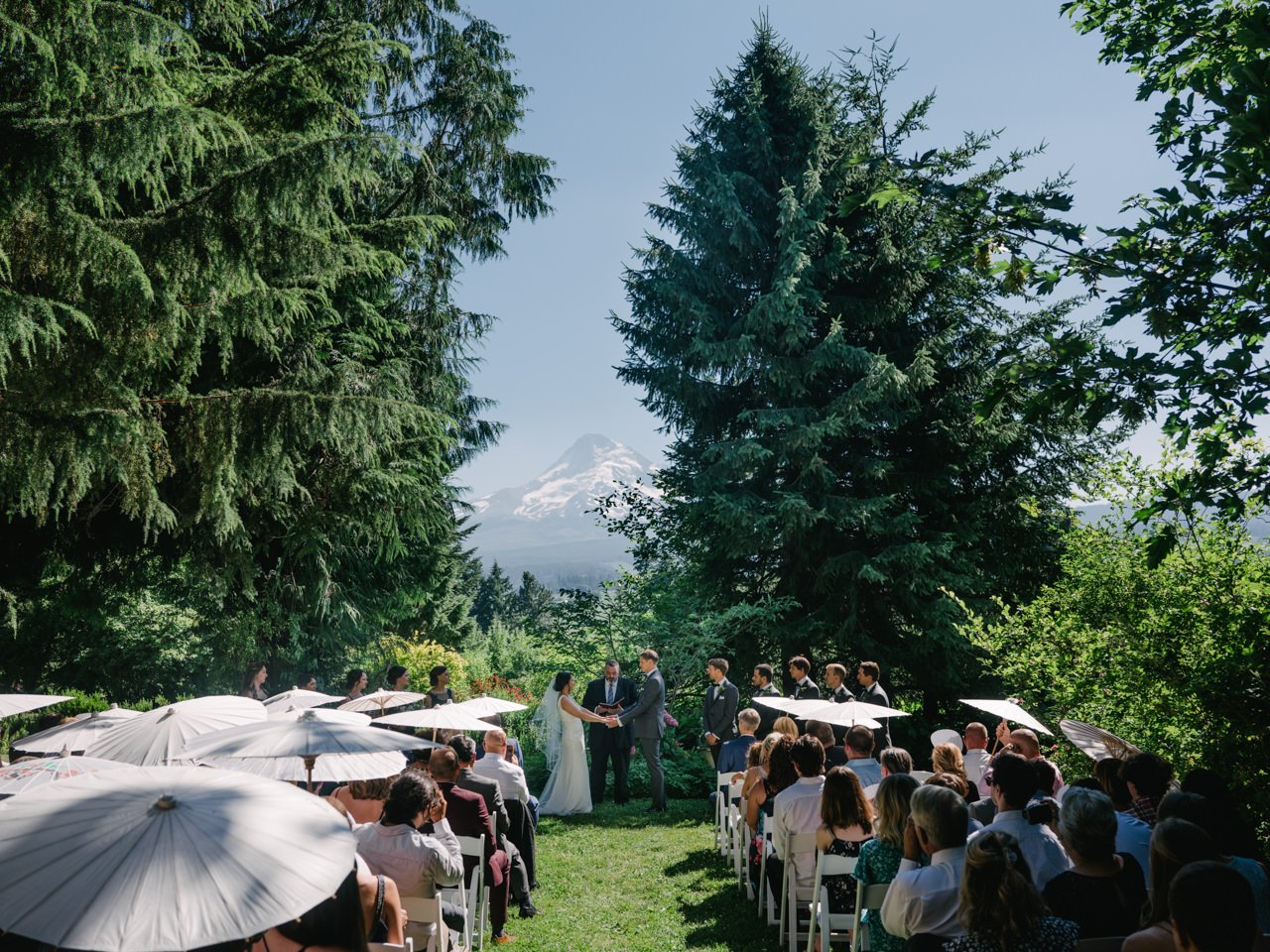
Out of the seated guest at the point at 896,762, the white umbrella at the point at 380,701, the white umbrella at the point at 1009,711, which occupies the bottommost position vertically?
the seated guest at the point at 896,762

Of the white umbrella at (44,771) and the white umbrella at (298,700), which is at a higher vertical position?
the white umbrella at (298,700)

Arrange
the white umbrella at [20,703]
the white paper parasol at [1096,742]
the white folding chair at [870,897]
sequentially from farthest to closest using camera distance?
1. the white umbrella at [20,703]
2. the white paper parasol at [1096,742]
3. the white folding chair at [870,897]

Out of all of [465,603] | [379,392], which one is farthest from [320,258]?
[465,603]

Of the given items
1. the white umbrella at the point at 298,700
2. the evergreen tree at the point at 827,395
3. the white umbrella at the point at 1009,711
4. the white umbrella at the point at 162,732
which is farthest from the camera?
the evergreen tree at the point at 827,395

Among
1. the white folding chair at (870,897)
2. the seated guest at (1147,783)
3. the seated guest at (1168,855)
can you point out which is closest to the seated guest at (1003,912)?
the seated guest at (1168,855)

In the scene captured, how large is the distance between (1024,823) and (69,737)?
6.47 meters

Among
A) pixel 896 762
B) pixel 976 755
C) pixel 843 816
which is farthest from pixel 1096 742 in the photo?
pixel 843 816

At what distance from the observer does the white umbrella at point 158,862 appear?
→ 7.27 feet

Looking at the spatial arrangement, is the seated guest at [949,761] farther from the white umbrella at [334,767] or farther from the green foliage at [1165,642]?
the white umbrella at [334,767]

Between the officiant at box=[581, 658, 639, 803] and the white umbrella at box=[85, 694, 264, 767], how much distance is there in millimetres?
6665

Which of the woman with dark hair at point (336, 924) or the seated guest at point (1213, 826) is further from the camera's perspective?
the seated guest at point (1213, 826)

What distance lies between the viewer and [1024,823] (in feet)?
14.9

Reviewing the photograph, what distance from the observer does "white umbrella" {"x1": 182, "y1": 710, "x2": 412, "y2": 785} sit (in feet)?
15.9

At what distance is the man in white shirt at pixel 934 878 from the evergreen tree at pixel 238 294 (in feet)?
26.4
